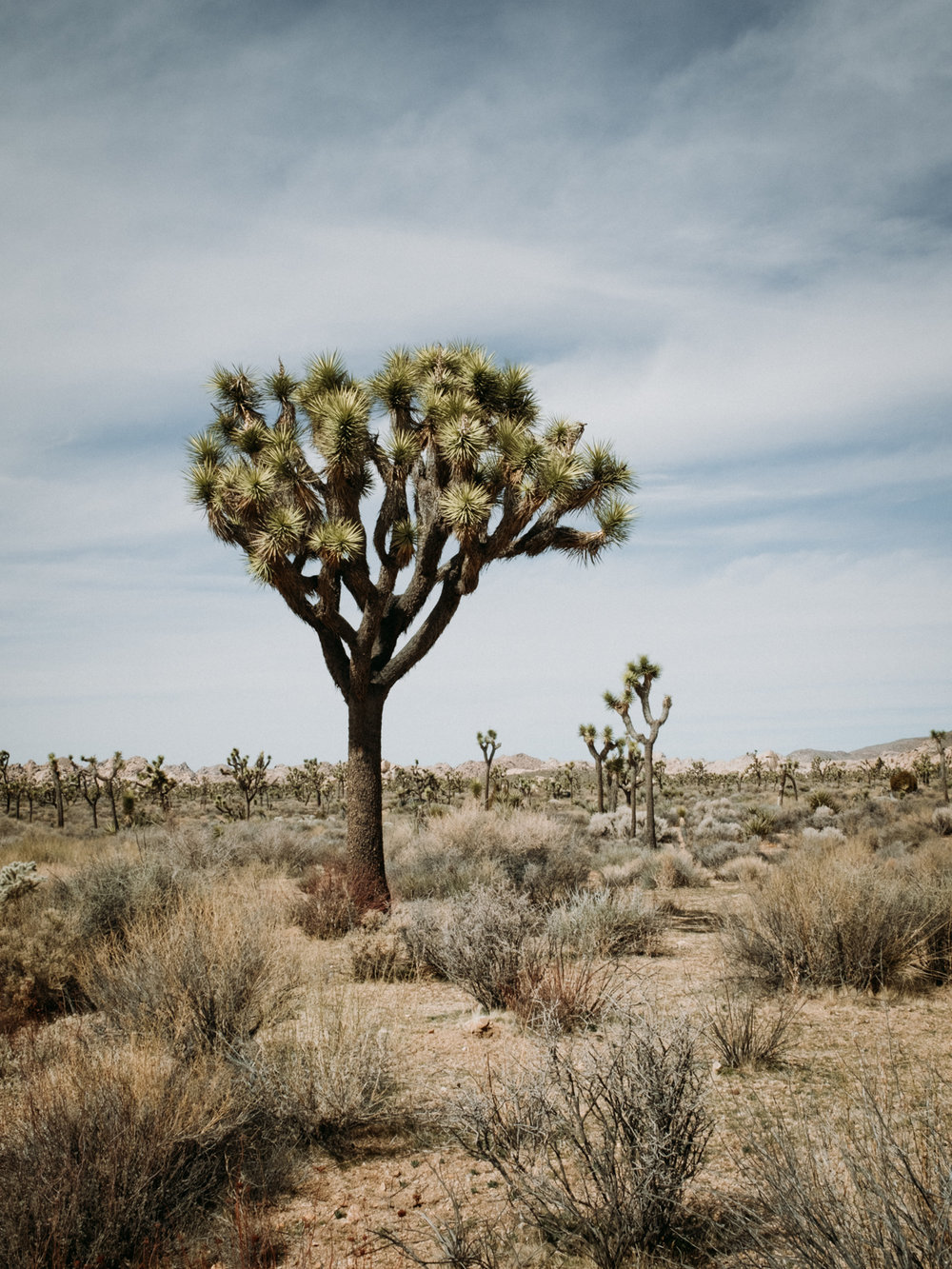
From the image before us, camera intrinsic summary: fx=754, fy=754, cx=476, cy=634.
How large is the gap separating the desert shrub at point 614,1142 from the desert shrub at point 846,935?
378 centimetres

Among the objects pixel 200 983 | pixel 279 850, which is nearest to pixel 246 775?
pixel 279 850

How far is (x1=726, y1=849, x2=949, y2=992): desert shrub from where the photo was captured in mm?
6762

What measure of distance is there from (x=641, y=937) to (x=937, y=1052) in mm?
3675

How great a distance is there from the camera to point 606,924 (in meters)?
8.20

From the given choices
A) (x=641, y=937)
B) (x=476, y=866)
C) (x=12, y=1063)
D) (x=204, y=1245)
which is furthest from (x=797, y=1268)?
(x=476, y=866)

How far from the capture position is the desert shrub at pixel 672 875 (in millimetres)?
13922

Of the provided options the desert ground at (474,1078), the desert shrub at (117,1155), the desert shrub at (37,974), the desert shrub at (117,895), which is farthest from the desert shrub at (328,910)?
the desert shrub at (117,1155)

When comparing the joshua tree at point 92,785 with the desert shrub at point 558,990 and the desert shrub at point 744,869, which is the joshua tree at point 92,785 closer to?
the desert shrub at point 744,869

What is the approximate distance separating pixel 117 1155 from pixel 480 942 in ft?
12.6

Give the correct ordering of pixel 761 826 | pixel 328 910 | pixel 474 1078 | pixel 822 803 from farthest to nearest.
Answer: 1. pixel 822 803
2. pixel 761 826
3. pixel 328 910
4. pixel 474 1078

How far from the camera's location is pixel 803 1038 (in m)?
5.65

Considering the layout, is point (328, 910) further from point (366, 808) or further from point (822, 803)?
point (822, 803)

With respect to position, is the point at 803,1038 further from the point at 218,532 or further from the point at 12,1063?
the point at 218,532

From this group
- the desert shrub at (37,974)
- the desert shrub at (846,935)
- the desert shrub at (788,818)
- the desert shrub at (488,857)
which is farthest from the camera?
the desert shrub at (788,818)
